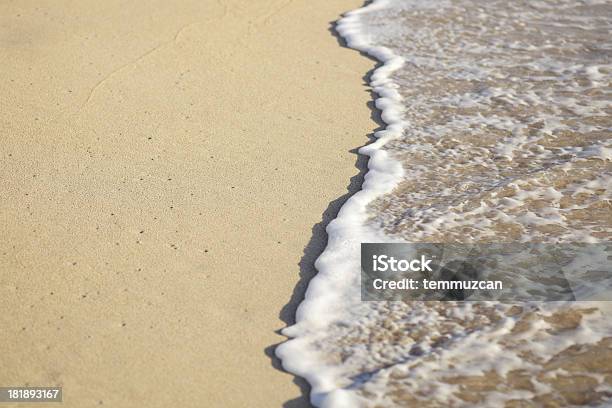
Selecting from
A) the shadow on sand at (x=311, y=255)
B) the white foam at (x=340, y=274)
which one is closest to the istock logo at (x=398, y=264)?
the white foam at (x=340, y=274)

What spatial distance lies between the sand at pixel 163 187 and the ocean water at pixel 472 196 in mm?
210

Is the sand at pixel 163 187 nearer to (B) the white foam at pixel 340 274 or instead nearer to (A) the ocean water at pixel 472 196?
(B) the white foam at pixel 340 274

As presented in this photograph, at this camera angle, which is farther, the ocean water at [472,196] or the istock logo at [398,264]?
the istock logo at [398,264]

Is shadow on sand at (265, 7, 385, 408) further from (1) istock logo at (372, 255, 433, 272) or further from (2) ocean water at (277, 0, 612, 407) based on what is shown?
(1) istock logo at (372, 255, 433, 272)

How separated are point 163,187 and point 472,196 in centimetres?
176

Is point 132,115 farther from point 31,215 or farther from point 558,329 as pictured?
point 558,329

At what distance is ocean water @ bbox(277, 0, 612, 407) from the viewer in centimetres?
293

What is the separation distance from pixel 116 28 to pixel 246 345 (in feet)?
12.7

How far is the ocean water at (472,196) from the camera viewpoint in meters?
2.93

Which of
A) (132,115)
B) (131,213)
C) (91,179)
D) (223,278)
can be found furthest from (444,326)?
(132,115)

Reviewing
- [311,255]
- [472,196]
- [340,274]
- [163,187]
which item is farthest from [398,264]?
[163,187]

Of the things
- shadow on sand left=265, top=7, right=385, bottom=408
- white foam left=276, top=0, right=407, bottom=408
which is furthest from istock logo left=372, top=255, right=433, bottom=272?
shadow on sand left=265, top=7, right=385, bottom=408

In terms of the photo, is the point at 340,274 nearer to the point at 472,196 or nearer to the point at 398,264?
the point at 398,264

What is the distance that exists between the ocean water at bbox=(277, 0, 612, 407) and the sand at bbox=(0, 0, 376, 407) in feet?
0.69
